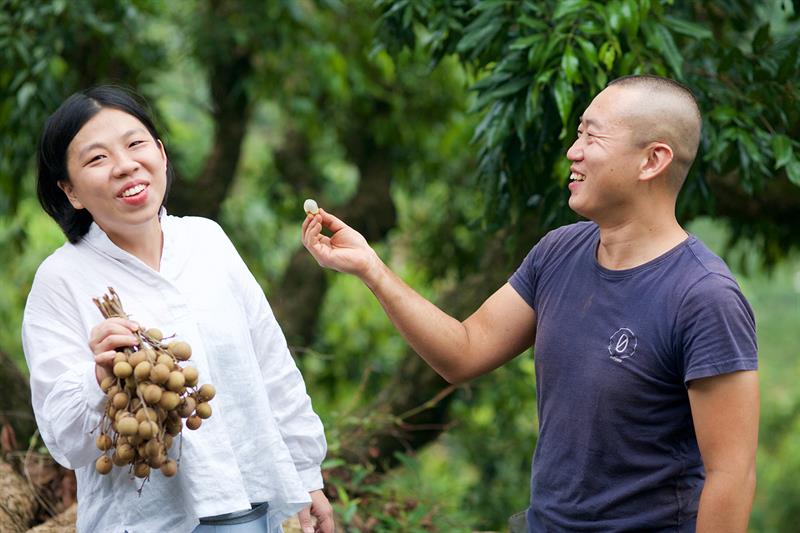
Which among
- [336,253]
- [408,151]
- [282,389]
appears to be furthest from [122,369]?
[408,151]

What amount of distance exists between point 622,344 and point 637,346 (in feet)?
0.11

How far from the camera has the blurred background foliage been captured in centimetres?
306

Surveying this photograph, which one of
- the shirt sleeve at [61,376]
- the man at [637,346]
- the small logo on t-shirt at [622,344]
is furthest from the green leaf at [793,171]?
the shirt sleeve at [61,376]

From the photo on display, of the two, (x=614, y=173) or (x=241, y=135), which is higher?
(x=241, y=135)

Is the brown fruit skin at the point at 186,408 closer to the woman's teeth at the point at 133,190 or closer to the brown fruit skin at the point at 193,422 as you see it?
the brown fruit skin at the point at 193,422

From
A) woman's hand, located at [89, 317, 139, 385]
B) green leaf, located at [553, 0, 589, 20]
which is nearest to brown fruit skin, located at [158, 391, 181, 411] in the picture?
woman's hand, located at [89, 317, 139, 385]

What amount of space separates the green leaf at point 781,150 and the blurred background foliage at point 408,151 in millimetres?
11

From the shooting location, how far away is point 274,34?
206 inches

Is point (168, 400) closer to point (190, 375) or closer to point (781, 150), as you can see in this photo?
point (190, 375)

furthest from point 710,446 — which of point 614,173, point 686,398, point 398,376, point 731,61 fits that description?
point 398,376

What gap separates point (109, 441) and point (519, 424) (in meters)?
4.26

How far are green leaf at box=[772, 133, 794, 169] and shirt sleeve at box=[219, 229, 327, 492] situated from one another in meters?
1.49

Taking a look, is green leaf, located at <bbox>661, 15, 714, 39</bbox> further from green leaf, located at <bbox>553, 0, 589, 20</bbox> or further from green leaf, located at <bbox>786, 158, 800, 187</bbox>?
green leaf, located at <bbox>786, 158, 800, 187</bbox>

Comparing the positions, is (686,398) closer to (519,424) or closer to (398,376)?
(398,376)
